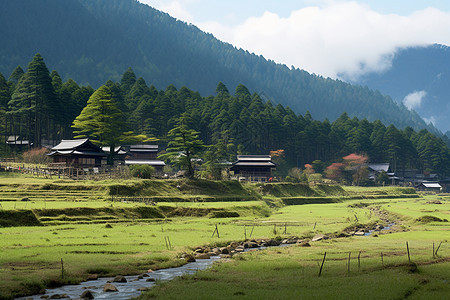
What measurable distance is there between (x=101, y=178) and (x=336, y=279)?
2253 inches

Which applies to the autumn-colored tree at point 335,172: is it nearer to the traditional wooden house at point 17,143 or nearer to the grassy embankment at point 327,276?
the traditional wooden house at point 17,143

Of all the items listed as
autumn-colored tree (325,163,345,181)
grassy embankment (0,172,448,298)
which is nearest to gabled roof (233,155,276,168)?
grassy embankment (0,172,448,298)

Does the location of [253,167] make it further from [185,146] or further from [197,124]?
[197,124]

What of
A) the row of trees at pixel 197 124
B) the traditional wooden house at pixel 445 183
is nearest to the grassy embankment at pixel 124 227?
the row of trees at pixel 197 124

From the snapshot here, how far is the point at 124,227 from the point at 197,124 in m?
93.1

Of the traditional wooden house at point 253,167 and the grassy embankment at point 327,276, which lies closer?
the grassy embankment at point 327,276

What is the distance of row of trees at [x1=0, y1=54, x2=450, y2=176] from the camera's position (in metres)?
98.4

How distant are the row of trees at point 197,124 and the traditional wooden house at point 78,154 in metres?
4.44

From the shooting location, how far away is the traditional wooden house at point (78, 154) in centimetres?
8600

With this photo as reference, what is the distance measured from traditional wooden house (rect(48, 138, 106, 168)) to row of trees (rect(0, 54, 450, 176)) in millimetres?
4440

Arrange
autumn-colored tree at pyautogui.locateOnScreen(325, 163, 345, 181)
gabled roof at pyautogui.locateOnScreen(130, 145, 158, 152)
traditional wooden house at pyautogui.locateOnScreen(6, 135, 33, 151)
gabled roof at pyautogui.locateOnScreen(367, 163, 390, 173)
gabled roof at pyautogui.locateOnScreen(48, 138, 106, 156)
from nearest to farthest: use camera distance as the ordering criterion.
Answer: gabled roof at pyautogui.locateOnScreen(48, 138, 106, 156), traditional wooden house at pyautogui.locateOnScreen(6, 135, 33, 151), gabled roof at pyautogui.locateOnScreen(130, 145, 158, 152), autumn-colored tree at pyautogui.locateOnScreen(325, 163, 345, 181), gabled roof at pyautogui.locateOnScreen(367, 163, 390, 173)

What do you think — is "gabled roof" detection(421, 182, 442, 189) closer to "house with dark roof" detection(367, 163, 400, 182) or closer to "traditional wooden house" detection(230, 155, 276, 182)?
"house with dark roof" detection(367, 163, 400, 182)

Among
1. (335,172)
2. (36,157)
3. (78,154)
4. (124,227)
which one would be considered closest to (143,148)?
(36,157)

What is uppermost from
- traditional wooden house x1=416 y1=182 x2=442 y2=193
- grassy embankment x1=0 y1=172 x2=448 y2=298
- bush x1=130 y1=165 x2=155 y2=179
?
bush x1=130 y1=165 x2=155 y2=179
